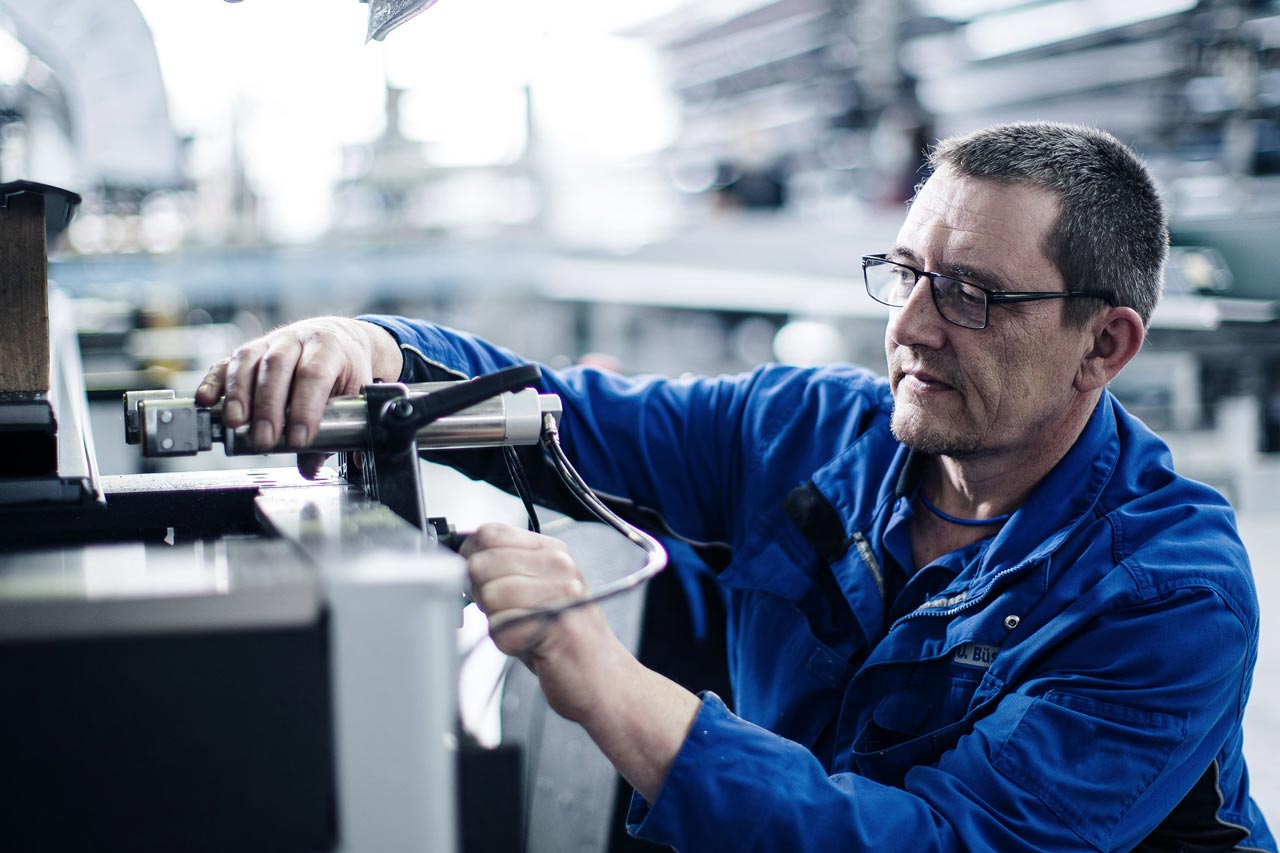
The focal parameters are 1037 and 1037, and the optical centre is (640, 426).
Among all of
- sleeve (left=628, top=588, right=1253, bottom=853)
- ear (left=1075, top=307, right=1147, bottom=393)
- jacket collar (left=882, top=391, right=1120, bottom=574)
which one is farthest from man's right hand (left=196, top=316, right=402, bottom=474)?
ear (left=1075, top=307, right=1147, bottom=393)

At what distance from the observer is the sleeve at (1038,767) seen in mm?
778

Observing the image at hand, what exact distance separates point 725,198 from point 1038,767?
6483mm

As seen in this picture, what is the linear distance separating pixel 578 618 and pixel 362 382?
40cm

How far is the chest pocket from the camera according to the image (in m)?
0.98

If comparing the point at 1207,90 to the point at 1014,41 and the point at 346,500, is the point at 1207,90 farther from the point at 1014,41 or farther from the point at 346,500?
the point at 346,500

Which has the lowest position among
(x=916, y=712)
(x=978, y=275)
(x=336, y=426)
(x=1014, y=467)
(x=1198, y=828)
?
(x=1198, y=828)

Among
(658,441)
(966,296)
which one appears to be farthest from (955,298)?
(658,441)

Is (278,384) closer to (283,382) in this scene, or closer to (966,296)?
(283,382)

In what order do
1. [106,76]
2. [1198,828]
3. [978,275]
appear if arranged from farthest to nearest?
[106,76] → [978,275] → [1198,828]

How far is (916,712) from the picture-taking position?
3.37ft

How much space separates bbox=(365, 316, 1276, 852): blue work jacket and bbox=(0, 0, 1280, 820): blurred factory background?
2.48 meters

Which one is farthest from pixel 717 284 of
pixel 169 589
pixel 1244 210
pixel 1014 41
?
pixel 169 589

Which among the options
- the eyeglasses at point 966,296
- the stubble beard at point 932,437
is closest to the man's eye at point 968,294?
the eyeglasses at point 966,296

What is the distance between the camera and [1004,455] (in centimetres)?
118
